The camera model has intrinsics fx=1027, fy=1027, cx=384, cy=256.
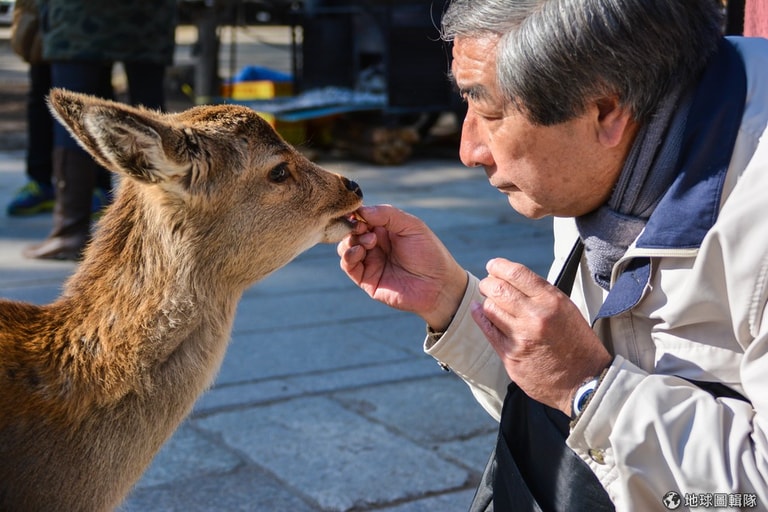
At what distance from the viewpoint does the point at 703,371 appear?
7.46 feet

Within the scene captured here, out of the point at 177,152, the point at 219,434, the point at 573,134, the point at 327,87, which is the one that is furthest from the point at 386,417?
the point at 327,87

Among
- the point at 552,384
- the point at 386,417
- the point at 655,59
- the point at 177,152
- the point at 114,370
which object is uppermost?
the point at 655,59

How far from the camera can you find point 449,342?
2.81 meters

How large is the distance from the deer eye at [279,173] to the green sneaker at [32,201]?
5.53m

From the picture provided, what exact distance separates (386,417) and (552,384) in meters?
2.28

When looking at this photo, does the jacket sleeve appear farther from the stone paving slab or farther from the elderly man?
the stone paving slab

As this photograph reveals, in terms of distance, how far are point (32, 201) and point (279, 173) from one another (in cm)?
554

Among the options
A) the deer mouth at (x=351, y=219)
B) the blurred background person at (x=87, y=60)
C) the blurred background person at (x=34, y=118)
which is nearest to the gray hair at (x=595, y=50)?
the deer mouth at (x=351, y=219)

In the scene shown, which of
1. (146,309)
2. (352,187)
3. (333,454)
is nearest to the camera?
(146,309)

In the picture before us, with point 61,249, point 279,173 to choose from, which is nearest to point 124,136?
point 279,173

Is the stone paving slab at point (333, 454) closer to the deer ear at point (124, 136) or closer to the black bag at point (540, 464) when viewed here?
the black bag at point (540, 464)

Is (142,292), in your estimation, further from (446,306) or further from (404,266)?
(446,306)

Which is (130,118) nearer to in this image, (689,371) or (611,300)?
(611,300)

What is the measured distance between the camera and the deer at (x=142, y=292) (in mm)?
2543
